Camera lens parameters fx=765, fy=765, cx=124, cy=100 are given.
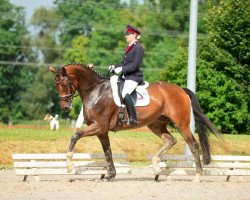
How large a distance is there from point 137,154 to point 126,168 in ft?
18.6

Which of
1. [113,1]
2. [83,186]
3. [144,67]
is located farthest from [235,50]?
[113,1]

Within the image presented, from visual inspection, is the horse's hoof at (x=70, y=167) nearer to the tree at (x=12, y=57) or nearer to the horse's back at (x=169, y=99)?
the horse's back at (x=169, y=99)

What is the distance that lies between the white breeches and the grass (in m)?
6.10

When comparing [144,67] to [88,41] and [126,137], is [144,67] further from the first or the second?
[126,137]

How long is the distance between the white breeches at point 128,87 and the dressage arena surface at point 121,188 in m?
2.11

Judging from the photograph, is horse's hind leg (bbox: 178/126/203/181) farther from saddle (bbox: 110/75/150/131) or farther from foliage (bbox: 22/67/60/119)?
foliage (bbox: 22/67/60/119)

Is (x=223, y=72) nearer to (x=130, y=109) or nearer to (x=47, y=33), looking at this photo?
(x=130, y=109)

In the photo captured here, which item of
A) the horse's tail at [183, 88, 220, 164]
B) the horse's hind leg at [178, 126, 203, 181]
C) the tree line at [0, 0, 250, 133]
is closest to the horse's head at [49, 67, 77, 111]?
the horse's hind leg at [178, 126, 203, 181]

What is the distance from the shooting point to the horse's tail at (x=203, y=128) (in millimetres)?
19172

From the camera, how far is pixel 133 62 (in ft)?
59.4

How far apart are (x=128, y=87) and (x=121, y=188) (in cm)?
280

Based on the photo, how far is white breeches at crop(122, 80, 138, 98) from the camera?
59.3 feet

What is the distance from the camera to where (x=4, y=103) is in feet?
267

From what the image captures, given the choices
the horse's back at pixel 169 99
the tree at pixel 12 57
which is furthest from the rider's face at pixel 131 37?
the tree at pixel 12 57
